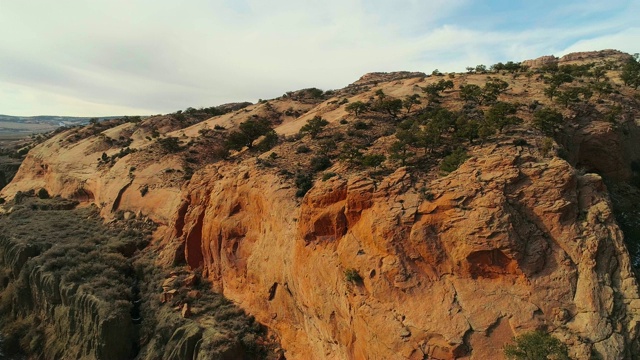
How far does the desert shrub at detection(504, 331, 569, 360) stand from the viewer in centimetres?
1281

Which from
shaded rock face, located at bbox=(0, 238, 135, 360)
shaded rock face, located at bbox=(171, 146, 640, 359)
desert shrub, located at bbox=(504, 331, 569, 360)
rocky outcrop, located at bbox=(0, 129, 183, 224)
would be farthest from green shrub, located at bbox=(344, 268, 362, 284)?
rocky outcrop, located at bbox=(0, 129, 183, 224)

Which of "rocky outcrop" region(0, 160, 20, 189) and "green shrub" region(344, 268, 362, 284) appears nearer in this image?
"green shrub" region(344, 268, 362, 284)

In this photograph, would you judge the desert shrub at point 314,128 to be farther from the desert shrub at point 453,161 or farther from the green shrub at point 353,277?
the green shrub at point 353,277

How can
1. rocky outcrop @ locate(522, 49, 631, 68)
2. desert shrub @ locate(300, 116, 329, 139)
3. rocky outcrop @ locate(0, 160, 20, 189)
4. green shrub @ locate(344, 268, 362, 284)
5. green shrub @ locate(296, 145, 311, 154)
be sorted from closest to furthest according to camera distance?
1. green shrub @ locate(344, 268, 362, 284)
2. green shrub @ locate(296, 145, 311, 154)
3. desert shrub @ locate(300, 116, 329, 139)
4. rocky outcrop @ locate(0, 160, 20, 189)
5. rocky outcrop @ locate(522, 49, 631, 68)

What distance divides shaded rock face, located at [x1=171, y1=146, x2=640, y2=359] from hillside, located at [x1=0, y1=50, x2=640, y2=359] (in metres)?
0.06

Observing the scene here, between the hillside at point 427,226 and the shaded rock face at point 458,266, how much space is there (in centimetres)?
6

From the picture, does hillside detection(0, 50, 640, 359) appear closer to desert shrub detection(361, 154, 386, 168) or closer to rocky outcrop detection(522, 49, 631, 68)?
desert shrub detection(361, 154, 386, 168)

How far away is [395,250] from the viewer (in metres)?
16.4

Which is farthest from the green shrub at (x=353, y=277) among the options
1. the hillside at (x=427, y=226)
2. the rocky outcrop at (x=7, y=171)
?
the rocky outcrop at (x=7, y=171)

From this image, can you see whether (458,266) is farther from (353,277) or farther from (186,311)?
(186,311)

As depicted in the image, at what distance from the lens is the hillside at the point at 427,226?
14.6 meters

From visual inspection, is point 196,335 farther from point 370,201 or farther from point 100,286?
point 370,201

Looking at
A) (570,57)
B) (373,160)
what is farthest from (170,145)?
(570,57)

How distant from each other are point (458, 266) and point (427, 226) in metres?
2.01
